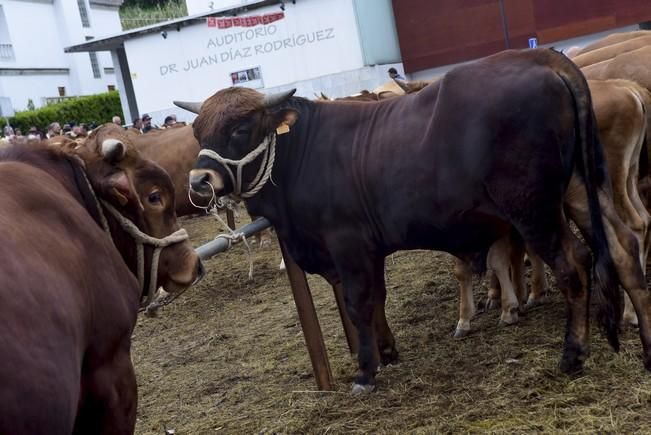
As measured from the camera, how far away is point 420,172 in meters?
5.32

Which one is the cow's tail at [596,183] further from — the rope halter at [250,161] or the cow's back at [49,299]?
the cow's back at [49,299]

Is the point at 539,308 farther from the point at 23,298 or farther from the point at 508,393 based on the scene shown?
the point at 23,298

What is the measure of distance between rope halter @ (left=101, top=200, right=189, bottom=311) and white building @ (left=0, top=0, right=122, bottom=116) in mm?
38431

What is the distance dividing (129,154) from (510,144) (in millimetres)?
2238

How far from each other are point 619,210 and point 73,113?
3773 centimetres

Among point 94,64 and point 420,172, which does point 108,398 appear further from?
point 94,64

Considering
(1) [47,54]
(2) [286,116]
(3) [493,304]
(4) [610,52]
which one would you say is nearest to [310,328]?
(2) [286,116]

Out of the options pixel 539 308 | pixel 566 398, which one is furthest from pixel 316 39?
pixel 566 398

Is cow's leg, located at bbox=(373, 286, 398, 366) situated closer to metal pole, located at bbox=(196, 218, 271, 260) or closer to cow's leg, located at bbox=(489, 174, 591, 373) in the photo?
metal pole, located at bbox=(196, 218, 271, 260)

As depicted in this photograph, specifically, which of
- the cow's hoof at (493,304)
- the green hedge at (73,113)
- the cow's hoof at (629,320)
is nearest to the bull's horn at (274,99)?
the cow's hoof at (493,304)

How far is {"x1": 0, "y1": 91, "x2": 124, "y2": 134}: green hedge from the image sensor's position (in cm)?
3597

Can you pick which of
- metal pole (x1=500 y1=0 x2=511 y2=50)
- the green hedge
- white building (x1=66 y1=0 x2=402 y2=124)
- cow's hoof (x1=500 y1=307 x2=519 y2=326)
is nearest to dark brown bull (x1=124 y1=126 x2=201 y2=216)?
cow's hoof (x1=500 y1=307 x2=519 y2=326)

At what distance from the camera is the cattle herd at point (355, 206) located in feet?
9.47

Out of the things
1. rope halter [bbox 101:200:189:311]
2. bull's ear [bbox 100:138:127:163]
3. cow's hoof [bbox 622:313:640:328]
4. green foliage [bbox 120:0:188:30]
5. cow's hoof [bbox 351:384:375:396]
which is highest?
green foliage [bbox 120:0:188:30]
